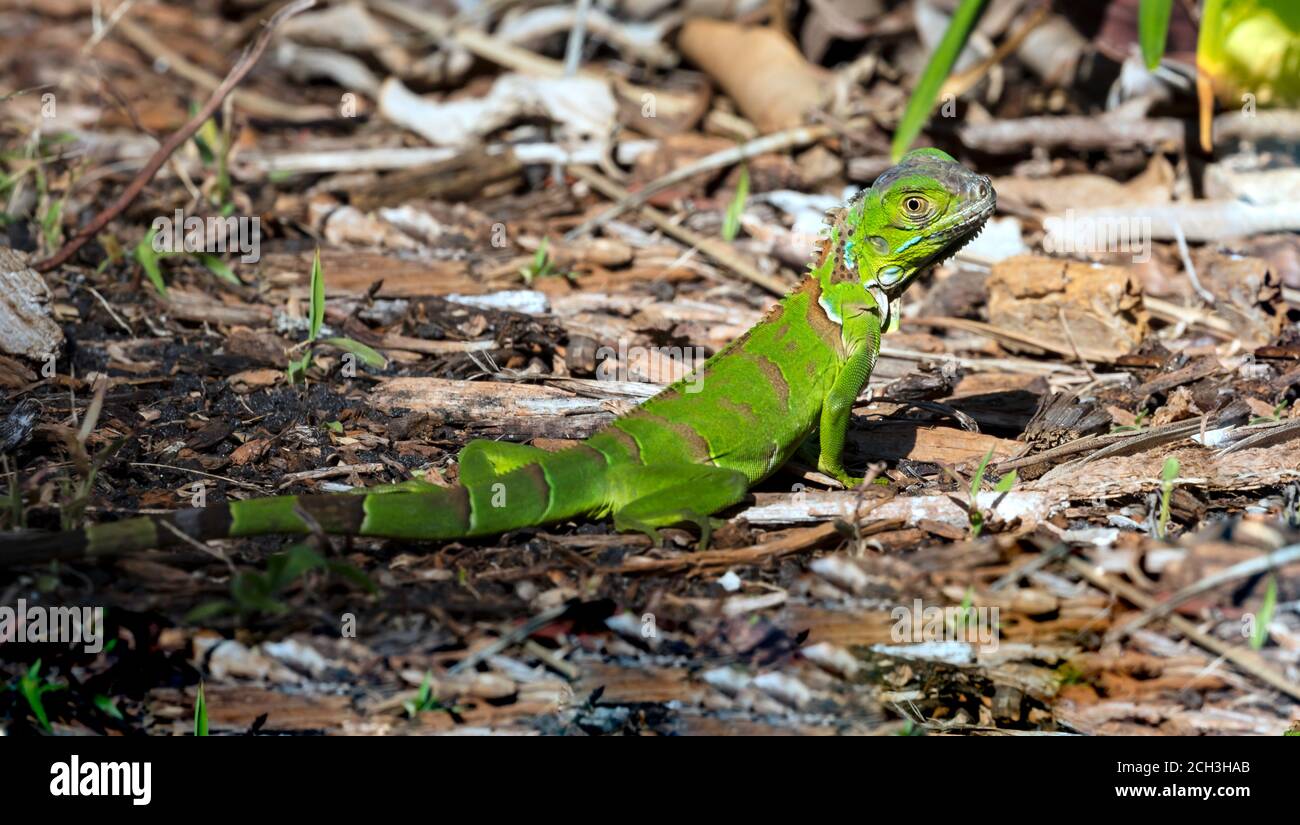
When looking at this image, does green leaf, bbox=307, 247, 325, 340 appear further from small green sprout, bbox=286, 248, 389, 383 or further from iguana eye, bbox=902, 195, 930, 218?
iguana eye, bbox=902, 195, 930, 218

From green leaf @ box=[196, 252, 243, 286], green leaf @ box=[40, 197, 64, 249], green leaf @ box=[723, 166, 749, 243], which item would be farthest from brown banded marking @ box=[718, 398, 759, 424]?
green leaf @ box=[40, 197, 64, 249]

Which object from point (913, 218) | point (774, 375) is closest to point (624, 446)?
point (774, 375)

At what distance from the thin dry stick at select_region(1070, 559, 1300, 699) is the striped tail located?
2.13 metres

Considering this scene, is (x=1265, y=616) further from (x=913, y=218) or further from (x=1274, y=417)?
(x=913, y=218)

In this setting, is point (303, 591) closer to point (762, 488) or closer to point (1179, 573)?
point (762, 488)

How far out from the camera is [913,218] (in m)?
5.72

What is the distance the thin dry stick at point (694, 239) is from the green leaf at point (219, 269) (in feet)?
9.40

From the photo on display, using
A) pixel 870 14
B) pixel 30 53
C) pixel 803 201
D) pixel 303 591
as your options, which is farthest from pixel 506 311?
pixel 30 53

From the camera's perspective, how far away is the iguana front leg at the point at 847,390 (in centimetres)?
575

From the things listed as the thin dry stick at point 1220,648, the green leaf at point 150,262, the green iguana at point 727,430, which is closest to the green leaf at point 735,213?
the green iguana at point 727,430

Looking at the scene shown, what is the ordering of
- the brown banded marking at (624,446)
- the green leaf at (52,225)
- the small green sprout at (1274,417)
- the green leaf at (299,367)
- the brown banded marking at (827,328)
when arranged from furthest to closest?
1. the green leaf at (52,225)
2. the green leaf at (299,367)
3. the small green sprout at (1274,417)
4. the brown banded marking at (827,328)
5. the brown banded marking at (624,446)

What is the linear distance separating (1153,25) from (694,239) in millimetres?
4105

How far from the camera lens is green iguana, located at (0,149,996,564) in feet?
16.1

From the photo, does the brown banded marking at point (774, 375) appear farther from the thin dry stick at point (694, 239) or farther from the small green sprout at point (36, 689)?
the small green sprout at point (36, 689)
